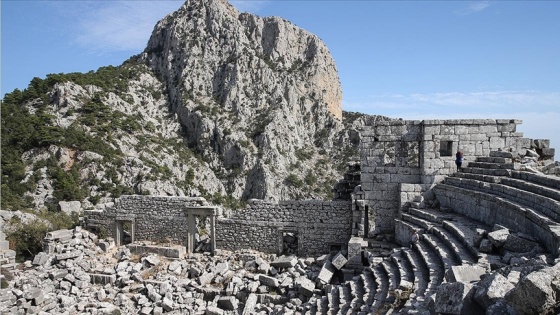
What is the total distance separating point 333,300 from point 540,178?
617 centimetres

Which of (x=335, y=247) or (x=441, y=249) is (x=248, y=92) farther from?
(x=441, y=249)

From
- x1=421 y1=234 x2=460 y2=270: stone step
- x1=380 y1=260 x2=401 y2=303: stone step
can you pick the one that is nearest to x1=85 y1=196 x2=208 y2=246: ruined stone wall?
x1=380 y1=260 x2=401 y2=303: stone step

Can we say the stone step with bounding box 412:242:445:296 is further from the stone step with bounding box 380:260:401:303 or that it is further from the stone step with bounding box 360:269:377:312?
the stone step with bounding box 360:269:377:312

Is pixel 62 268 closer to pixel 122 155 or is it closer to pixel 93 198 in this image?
pixel 93 198

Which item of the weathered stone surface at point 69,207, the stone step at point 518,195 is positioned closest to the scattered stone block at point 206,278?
the stone step at point 518,195

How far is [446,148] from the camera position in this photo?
51.6 feet

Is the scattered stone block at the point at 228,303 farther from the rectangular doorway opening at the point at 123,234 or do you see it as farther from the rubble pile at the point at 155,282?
the rectangular doorway opening at the point at 123,234

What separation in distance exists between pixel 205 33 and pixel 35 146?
3730cm

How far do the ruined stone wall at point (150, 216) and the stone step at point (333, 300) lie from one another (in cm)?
780

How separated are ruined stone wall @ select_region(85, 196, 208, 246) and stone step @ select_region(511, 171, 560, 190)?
11.6 m

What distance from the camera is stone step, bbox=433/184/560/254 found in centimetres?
802

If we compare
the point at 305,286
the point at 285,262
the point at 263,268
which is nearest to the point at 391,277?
the point at 305,286

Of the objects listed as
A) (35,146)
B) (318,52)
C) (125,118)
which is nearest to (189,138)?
(125,118)

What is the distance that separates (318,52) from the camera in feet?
250
